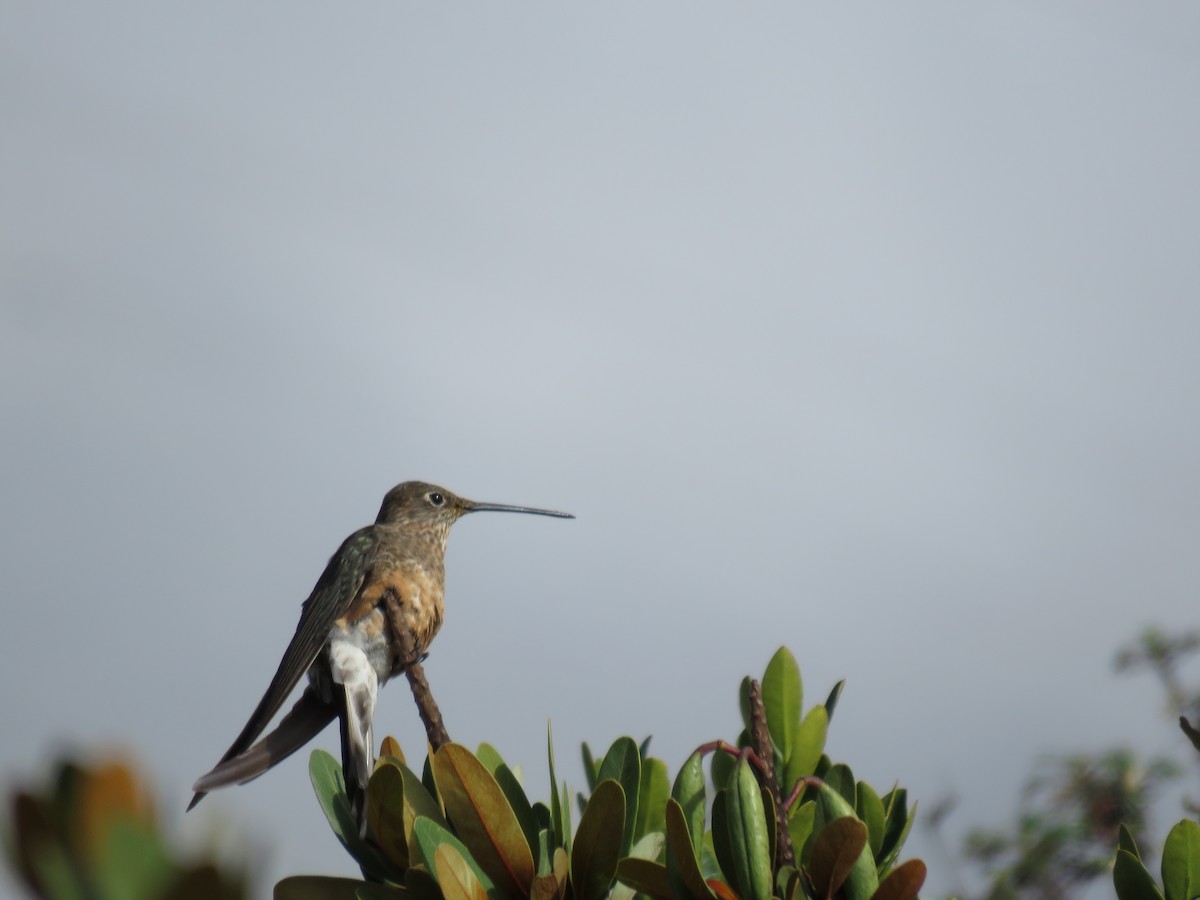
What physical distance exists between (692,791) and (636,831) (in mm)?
331

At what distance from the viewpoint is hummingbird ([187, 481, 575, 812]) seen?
447cm

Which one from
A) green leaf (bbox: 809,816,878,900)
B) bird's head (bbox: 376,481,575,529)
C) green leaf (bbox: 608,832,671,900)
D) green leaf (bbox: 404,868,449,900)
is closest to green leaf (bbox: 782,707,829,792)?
green leaf (bbox: 608,832,671,900)

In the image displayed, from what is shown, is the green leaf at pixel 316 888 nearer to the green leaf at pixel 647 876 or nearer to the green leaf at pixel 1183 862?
the green leaf at pixel 647 876

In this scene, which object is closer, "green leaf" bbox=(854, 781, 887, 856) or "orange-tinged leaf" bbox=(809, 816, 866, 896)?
"orange-tinged leaf" bbox=(809, 816, 866, 896)

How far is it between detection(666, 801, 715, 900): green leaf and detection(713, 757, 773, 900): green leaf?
71 millimetres

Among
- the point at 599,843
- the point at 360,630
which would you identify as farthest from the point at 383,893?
the point at 360,630

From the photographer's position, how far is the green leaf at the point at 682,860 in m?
2.21

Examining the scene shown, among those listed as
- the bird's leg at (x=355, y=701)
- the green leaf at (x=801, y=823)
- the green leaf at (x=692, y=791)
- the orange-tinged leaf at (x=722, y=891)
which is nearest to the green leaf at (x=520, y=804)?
the green leaf at (x=692, y=791)

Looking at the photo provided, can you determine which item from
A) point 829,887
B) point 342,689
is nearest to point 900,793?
point 829,887

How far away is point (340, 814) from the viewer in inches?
113

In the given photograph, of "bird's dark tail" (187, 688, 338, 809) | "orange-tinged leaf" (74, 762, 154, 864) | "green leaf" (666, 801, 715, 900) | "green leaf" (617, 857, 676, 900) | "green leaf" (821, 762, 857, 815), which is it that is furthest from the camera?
"bird's dark tail" (187, 688, 338, 809)

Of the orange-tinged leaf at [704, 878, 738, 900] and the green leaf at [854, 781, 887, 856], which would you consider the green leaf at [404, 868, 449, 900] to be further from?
the green leaf at [854, 781, 887, 856]

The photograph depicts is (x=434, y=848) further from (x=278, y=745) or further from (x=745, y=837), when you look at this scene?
(x=278, y=745)

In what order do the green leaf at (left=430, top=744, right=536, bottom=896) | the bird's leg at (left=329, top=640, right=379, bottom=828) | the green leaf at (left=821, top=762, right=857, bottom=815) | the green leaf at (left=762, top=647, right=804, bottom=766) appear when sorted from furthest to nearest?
the bird's leg at (left=329, top=640, right=379, bottom=828), the green leaf at (left=762, top=647, right=804, bottom=766), the green leaf at (left=821, top=762, right=857, bottom=815), the green leaf at (left=430, top=744, right=536, bottom=896)
